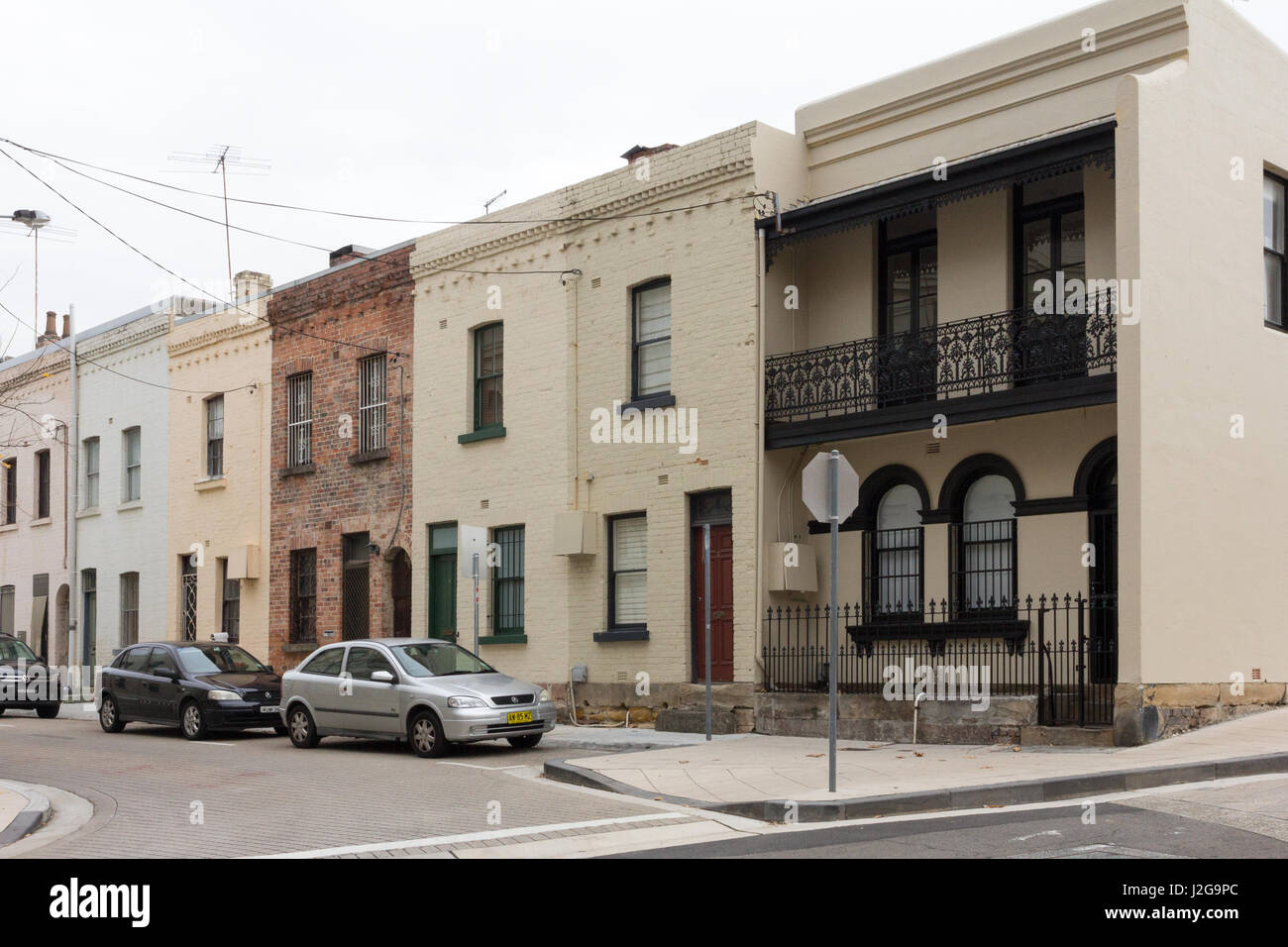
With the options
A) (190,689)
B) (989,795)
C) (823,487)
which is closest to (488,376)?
(190,689)

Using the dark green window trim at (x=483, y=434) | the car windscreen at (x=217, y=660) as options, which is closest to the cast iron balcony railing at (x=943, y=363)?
the dark green window trim at (x=483, y=434)

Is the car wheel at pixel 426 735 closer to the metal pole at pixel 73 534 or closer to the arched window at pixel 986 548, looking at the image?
the arched window at pixel 986 548

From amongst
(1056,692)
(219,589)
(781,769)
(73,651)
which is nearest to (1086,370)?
(1056,692)

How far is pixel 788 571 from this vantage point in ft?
61.5

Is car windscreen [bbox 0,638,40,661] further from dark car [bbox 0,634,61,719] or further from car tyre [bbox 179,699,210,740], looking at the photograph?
car tyre [bbox 179,699,210,740]

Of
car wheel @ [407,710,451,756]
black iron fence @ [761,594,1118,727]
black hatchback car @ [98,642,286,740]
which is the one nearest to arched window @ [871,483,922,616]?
black iron fence @ [761,594,1118,727]

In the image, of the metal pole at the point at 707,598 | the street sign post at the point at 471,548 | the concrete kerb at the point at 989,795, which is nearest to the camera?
the concrete kerb at the point at 989,795

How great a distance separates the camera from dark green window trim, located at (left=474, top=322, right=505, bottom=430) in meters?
23.0

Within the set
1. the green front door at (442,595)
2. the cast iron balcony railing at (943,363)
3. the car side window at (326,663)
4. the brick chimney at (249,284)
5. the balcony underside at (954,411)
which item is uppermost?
the brick chimney at (249,284)

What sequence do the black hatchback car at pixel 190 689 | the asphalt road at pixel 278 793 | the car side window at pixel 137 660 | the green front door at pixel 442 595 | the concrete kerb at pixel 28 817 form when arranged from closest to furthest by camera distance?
the asphalt road at pixel 278 793
the concrete kerb at pixel 28 817
the black hatchback car at pixel 190 689
the car side window at pixel 137 660
the green front door at pixel 442 595

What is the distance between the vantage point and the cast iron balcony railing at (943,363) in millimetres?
16219

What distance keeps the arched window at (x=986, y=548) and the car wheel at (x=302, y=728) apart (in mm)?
8289

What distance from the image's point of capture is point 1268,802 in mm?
10836

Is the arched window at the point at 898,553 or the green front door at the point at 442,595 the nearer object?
the arched window at the point at 898,553
